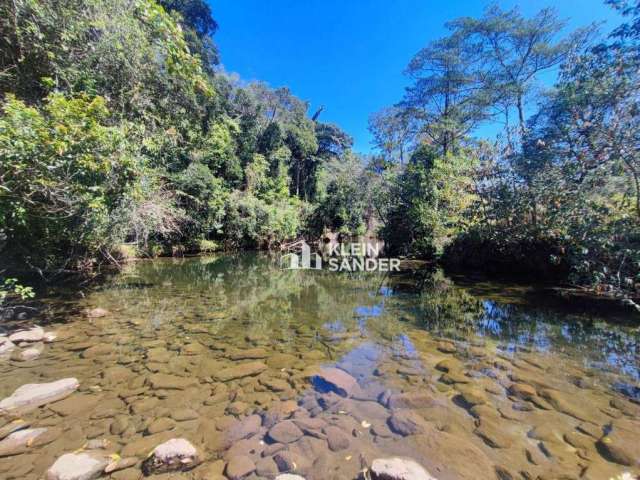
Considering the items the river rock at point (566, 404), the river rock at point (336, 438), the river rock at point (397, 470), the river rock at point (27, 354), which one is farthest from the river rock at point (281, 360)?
the river rock at point (27, 354)

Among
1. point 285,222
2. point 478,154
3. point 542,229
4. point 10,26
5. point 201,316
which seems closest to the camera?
point 10,26

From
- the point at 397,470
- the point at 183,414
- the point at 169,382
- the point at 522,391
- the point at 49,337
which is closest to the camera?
the point at 397,470

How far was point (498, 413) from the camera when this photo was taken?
9.64 ft

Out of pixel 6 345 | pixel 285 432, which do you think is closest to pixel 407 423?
pixel 285 432

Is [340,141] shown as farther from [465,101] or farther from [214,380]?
[214,380]

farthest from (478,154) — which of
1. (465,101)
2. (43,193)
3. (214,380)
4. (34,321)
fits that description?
(34,321)

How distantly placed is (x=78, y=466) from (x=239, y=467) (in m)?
1.21

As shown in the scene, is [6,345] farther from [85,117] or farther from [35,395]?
[85,117]

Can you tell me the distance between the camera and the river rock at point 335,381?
3.39 metres

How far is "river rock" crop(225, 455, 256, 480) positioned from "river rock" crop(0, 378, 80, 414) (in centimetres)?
225

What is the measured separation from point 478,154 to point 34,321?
15.5m

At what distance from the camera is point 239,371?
3.77m

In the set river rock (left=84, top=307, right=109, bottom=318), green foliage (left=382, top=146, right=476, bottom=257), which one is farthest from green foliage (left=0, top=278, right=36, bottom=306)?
green foliage (left=382, top=146, right=476, bottom=257)

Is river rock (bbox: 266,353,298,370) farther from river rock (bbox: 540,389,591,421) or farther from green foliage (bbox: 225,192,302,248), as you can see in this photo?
green foliage (bbox: 225,192,302,248)
